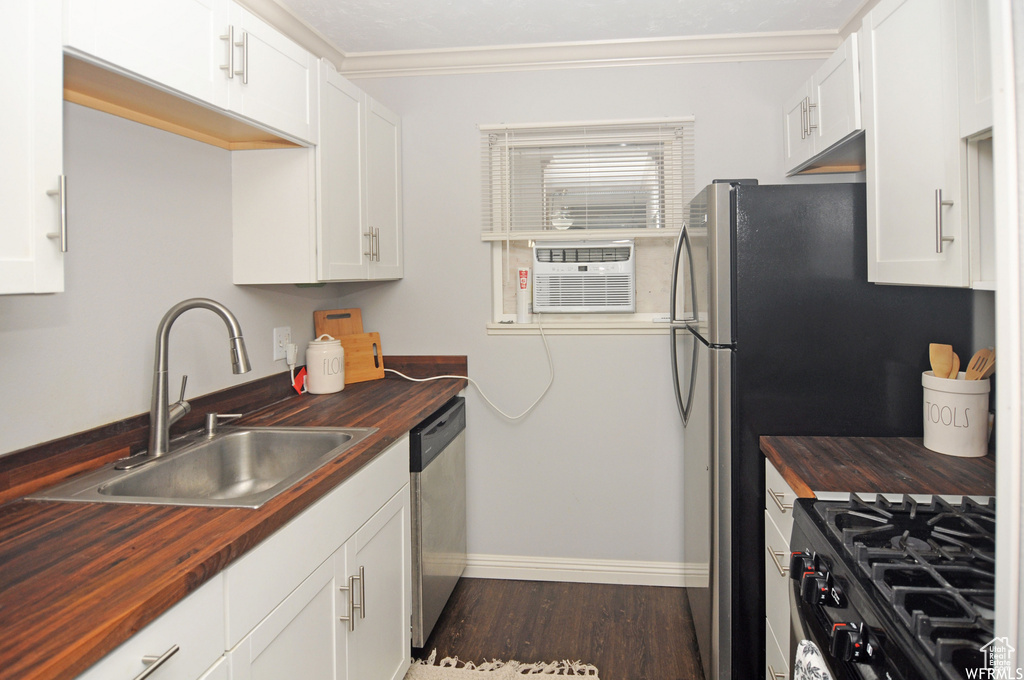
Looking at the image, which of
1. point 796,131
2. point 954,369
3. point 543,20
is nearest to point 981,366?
point 954,369

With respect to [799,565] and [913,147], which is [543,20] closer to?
[913,147]

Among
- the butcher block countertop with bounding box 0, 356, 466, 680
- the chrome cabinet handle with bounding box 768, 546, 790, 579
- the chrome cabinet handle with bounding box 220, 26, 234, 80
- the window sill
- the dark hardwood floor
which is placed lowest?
the dark hardwood floor

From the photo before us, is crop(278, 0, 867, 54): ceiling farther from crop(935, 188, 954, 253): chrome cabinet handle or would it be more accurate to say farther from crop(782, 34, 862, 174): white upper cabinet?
crop(935, 188, 954, 253): chrome cabinet handle

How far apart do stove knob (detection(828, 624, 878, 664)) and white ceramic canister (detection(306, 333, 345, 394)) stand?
2076 millimetres

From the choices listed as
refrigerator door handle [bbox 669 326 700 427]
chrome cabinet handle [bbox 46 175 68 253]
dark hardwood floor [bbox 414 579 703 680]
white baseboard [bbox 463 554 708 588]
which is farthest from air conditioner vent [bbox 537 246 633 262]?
chrome cabinet handle [bbox 46 175 68 253]

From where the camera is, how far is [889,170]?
1.70 m

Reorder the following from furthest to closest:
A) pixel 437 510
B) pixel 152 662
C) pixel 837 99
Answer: pixel 437 510
pixel 837 99
pixel 152 662

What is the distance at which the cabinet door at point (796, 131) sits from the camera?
7.80ft

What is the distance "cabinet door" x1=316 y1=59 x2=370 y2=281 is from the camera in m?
2.21

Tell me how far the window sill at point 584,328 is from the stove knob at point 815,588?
172 cm

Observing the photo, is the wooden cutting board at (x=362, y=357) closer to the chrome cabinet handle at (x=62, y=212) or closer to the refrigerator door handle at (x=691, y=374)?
the refrigerator door handle at (x=691, y=374)

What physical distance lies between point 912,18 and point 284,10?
2.06 metres

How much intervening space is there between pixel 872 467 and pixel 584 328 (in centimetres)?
143

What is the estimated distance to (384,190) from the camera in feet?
9.09
